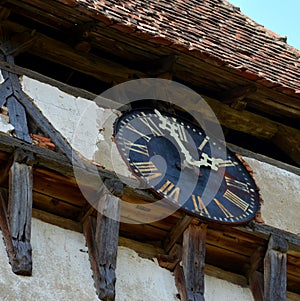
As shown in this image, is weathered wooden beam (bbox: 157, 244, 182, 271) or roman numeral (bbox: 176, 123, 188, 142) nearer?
weathered wooden beam (bbox: 157, 244, 182, 271)

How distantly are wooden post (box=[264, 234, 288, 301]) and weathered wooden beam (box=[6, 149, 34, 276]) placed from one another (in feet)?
6.58

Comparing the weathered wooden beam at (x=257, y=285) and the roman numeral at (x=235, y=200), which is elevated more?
the roman numeral at (x=235, y=200)

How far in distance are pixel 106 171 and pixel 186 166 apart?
789mm

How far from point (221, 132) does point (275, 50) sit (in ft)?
6.20

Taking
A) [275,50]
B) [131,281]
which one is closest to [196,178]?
[131,281]

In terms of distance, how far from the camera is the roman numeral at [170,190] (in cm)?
959

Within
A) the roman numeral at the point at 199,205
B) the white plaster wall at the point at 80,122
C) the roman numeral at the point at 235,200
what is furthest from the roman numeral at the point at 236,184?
the white plaster wall at the point at 80,122

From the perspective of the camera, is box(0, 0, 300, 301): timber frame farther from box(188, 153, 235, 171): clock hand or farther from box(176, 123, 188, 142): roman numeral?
box(188, 153, 235, 171): clock hand

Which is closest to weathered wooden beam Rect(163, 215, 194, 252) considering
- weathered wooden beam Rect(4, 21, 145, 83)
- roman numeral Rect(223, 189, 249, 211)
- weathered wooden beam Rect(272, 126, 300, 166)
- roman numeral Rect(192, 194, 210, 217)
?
roman numeral Rect(192, 194, 210, 217)

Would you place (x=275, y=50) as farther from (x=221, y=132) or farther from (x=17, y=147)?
(x=17, y=147)

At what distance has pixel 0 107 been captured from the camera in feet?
30.6

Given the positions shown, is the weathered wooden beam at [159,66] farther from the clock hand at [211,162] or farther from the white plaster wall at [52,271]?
the white plaster wall at [52,271]

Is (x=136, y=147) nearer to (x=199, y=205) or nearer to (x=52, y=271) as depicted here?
(x=199, y=205)

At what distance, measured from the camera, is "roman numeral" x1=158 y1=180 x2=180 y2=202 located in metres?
9.59
